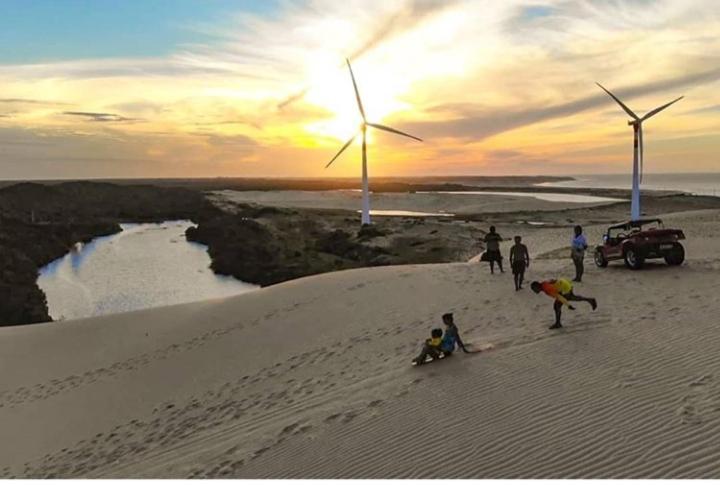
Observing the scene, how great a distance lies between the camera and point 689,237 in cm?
3062

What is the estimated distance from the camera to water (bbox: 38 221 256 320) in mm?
32906

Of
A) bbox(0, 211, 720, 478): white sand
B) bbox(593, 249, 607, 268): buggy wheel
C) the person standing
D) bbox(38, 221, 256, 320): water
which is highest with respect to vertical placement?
the person standing

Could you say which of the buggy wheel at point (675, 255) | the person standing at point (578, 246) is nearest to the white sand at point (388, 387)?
the buggy wheel at point (675, 255)

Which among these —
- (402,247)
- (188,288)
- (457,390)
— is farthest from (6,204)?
(457,390)

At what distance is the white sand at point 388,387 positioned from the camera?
747cm

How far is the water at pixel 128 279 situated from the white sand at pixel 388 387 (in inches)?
428

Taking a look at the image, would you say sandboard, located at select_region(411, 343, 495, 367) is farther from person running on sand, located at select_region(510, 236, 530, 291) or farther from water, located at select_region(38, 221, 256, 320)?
water, located at select_region(38, 221, 256, 320)

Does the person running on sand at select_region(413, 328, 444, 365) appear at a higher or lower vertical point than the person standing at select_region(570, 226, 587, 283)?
lower

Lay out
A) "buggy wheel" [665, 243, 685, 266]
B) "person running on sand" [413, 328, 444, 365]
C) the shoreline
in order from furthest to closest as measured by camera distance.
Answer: the shoreline, "buggy wheel" [665, 243, 685, 266], "person running on sand" [413, 328, 444, 365]

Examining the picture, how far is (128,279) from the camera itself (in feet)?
129

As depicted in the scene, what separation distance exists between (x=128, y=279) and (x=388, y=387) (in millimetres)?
32968

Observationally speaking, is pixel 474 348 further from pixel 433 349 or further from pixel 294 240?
pixel 294 240

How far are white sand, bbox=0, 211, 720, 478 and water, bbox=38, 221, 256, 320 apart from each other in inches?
428

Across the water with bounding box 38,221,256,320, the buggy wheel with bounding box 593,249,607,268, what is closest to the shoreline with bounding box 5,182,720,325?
the water with bounding box 38,221,256,320
